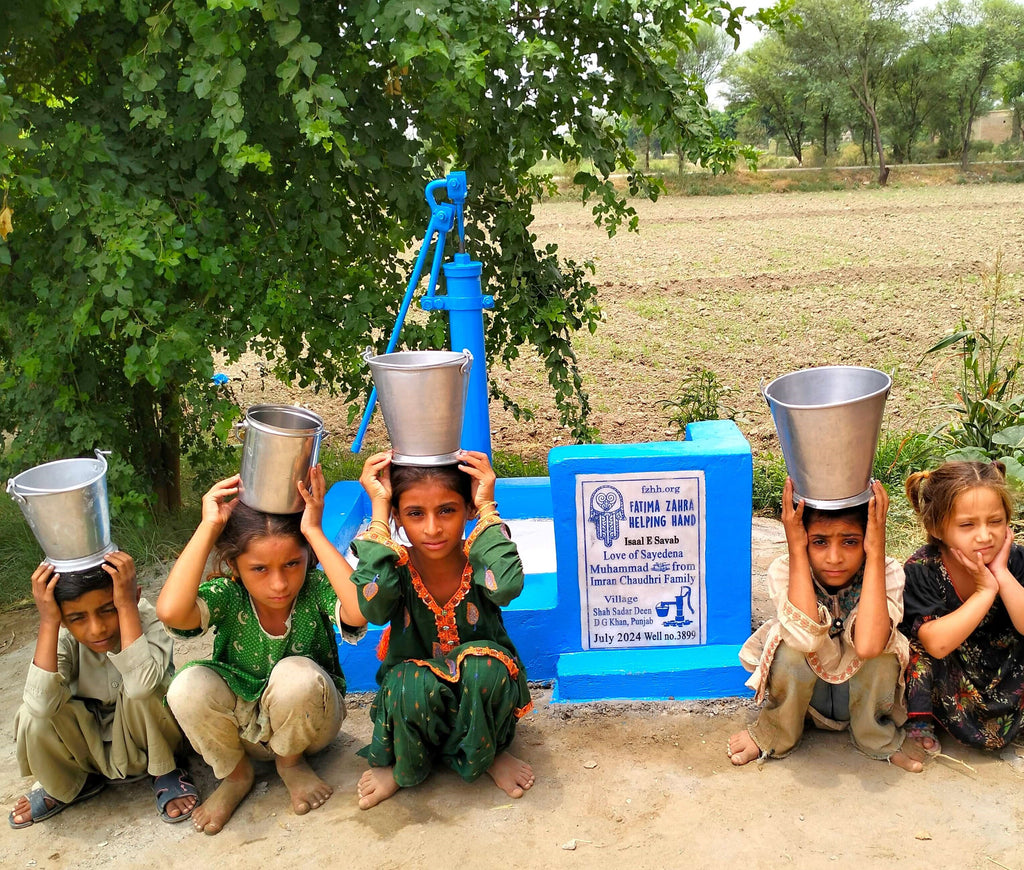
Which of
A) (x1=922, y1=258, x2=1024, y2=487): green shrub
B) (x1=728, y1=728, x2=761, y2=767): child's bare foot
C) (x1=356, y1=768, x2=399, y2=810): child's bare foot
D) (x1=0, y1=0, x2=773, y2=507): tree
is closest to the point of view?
(x1=356, y1=768, x2=399, y2=810): child's bare foot

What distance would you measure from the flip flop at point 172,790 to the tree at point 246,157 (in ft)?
4.27

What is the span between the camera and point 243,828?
2658 mm

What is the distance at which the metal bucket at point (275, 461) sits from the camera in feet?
8.29

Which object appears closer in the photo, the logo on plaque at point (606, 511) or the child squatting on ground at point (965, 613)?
the child squatting on ground at point (965, 613)

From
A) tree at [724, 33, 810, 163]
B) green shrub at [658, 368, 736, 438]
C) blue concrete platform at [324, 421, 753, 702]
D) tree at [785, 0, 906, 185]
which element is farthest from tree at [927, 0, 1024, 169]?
blue concrete platform at [324, 421, 753, 702]

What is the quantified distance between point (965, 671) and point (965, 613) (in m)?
0.27

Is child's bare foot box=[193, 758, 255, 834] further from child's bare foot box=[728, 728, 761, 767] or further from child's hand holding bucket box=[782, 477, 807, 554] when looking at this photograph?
child's hand holding bucket box=[782, 477, 807, 554]

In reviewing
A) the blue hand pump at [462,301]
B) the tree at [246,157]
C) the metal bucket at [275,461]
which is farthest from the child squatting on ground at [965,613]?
the tree at [246,157]

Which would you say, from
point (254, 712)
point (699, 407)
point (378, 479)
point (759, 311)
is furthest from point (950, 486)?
point (759, 311)

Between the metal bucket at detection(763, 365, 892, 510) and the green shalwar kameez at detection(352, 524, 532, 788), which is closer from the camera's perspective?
the metal bucket at detection(763, 365, 892, 510)

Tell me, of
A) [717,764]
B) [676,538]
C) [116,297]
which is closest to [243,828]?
[717,764]

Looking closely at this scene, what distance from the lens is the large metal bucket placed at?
8.13 feet

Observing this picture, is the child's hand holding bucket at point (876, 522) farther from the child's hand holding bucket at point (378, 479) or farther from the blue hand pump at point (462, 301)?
the blue hand pump at point (462, 301)

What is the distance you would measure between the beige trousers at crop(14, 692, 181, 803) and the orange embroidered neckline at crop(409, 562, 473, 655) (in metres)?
0.77
